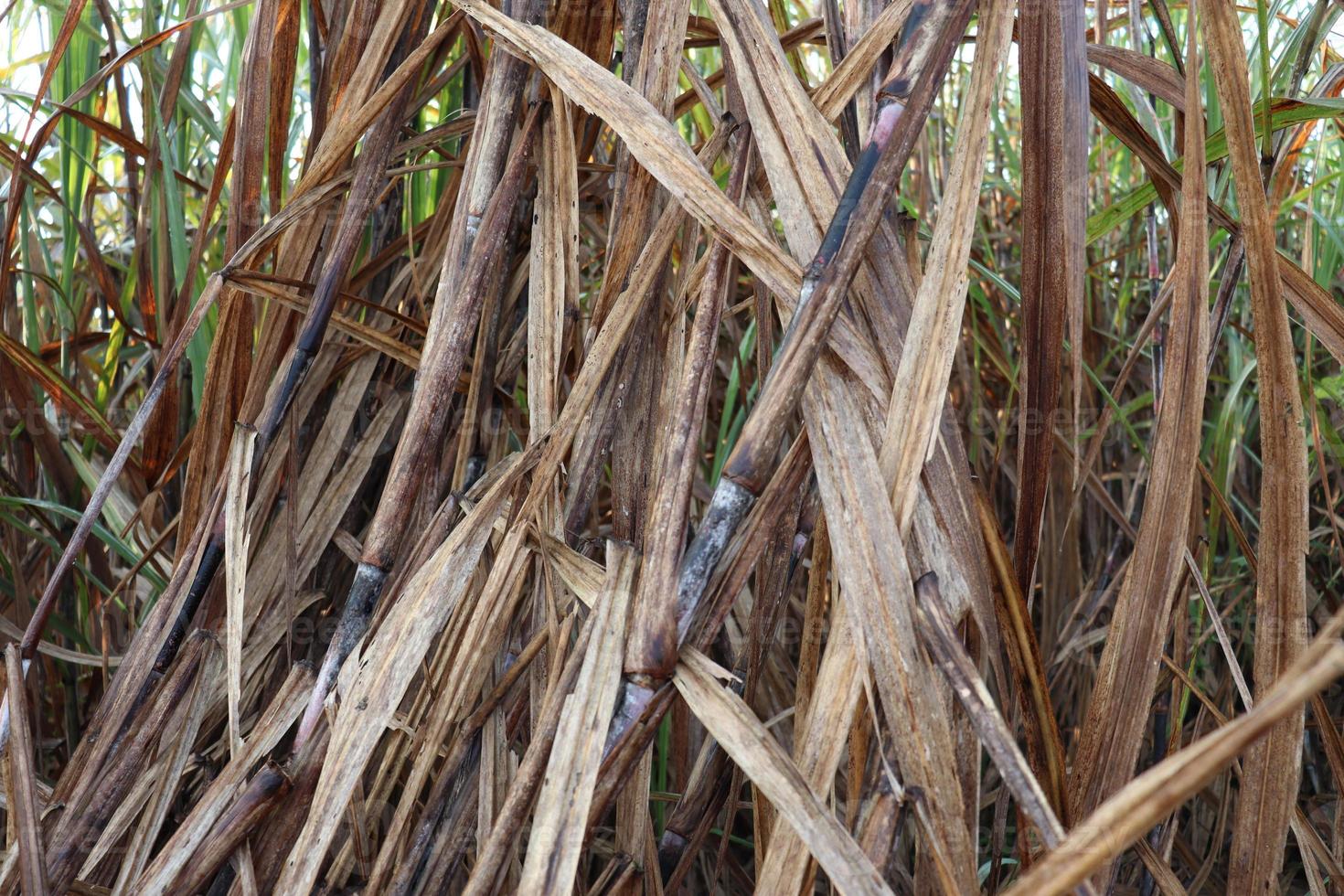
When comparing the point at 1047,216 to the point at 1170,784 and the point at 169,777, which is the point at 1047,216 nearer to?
the point at 1170,784

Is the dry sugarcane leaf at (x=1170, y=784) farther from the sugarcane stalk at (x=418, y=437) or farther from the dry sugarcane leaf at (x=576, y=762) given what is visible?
the sugarcane stalk at (x=418, y=437)

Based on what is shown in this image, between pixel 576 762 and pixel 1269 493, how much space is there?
13.9 inches

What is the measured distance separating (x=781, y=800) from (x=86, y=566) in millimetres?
855

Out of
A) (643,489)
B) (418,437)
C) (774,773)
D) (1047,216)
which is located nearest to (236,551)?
(418,437)

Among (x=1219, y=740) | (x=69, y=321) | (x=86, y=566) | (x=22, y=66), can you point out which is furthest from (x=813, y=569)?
(x=22, y=66)

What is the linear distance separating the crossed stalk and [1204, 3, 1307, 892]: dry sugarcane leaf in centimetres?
13

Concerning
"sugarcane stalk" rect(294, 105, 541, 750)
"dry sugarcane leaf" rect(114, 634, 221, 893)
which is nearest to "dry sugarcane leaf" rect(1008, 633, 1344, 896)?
"sugarcane stalk" rect(294, 105, 541, 750)

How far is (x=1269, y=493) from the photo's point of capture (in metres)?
0.48

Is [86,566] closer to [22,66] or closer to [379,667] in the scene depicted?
[379,667]

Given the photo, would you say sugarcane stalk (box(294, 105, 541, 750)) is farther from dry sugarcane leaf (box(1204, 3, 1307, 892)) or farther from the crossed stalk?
dry sugarcane leaf (box(1204, 3, 1307, 892))

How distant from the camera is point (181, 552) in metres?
0.69

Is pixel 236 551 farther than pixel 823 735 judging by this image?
Yes

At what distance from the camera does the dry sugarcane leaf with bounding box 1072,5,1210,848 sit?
46cm

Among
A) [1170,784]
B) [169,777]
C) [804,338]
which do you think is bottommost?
[169,777]
